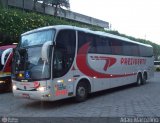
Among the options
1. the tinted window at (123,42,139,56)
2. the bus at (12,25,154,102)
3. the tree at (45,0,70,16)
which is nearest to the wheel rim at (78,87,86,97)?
the bus at (12,25,154,102)

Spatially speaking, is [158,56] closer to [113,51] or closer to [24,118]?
[113,51]

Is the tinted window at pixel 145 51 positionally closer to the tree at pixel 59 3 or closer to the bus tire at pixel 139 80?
the bus tire at pixel 139 80

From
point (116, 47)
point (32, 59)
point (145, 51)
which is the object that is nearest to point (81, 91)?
point (32, 59)

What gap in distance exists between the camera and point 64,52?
11984 mm

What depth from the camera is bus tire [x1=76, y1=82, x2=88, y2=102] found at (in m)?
12.8

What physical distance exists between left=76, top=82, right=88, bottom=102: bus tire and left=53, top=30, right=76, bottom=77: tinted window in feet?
4.10

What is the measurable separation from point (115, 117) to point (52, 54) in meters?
3.55

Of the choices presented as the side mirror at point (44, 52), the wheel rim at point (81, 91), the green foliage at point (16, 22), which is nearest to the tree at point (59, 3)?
the green foliage at point (16, 22)

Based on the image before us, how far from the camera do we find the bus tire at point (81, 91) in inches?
503

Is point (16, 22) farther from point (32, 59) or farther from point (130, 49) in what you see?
point (32, 59)

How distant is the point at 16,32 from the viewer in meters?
22.7

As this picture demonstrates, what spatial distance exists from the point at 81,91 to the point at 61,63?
6.41 feet

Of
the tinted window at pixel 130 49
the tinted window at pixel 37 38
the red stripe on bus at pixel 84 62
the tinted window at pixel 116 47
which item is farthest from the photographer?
the tinted window at pixel 130 49

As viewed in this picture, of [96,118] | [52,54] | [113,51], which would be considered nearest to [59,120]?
[96,118]
